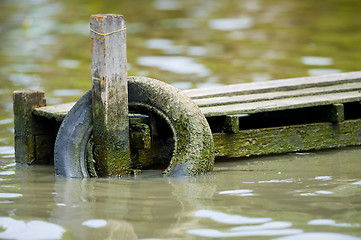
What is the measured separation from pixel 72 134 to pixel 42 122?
992mm

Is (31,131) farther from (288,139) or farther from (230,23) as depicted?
(230,23)

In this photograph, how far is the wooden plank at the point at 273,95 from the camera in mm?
8141

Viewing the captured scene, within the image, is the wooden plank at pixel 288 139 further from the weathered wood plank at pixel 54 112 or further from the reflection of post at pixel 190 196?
the weathered wood plank at pixel 54 112

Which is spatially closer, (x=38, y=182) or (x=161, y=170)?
(x=38, y=182)

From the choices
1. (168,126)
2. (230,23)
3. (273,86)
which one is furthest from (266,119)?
(230,23)

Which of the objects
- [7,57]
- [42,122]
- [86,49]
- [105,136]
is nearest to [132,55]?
[86,49]

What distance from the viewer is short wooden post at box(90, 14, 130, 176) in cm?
696

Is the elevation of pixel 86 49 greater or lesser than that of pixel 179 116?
greater

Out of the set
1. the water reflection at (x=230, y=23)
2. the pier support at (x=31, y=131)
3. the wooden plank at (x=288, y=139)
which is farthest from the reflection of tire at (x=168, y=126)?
the water reflection at (x=230, y=23)

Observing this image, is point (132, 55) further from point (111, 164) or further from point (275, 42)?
point (111, 164)

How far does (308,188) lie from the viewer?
6438 millimetres

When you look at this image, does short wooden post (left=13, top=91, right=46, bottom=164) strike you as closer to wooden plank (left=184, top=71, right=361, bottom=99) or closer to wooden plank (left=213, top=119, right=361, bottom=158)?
wooden plank (left=184, top=71, right=361, bottom=99)

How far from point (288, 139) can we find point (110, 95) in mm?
2182

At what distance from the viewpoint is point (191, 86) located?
41.6 feet
